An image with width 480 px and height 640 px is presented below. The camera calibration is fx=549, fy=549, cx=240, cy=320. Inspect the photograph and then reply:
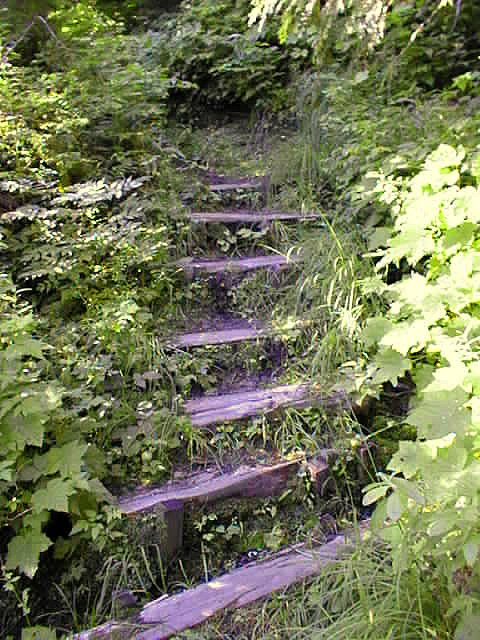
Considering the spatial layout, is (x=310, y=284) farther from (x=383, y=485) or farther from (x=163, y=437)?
(x=383, y=485)

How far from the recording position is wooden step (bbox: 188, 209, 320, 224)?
13.1 ft

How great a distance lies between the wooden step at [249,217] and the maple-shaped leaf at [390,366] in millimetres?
1632

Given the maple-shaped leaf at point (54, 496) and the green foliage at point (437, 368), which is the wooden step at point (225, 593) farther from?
the maple-shaped leaf at point (54, 496)

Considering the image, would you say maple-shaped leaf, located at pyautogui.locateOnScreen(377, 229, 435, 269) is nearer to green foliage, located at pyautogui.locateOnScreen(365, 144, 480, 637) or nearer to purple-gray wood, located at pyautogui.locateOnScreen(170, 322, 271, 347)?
green foliage, located at pyautogui.locateOnScreen(365, 144, 480, 637)

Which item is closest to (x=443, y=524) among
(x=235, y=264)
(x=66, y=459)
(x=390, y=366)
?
(x=390, y=366)

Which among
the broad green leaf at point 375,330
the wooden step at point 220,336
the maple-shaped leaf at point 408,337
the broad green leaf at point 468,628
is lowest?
the wooden step at point 220,336

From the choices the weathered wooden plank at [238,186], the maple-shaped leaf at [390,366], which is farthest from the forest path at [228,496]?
the weathered wooden plank at [238,186]

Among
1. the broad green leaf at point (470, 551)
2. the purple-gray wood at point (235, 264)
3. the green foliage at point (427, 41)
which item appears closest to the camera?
the broad green leaf at point (470, 551)

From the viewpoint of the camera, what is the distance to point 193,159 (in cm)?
507

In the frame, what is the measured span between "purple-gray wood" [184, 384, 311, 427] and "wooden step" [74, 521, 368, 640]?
0.70 m

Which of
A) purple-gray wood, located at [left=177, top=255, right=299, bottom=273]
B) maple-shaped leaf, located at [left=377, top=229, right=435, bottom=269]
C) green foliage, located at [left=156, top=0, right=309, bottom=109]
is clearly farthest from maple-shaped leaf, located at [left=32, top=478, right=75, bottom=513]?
green foliage, located at [left=156, top=0, right=309, bottom=109]

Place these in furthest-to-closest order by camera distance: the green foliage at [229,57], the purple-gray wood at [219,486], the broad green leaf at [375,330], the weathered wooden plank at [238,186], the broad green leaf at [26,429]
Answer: the green foliage at [229,57], the weathered wooden plank at [238,186], the broad green leaf at [375,330], the purple-gray wood at [219,486], the broad green leaf at [26,429]

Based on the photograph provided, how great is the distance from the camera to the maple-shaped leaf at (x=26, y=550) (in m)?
2.02

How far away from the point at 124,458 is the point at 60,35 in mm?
3793
